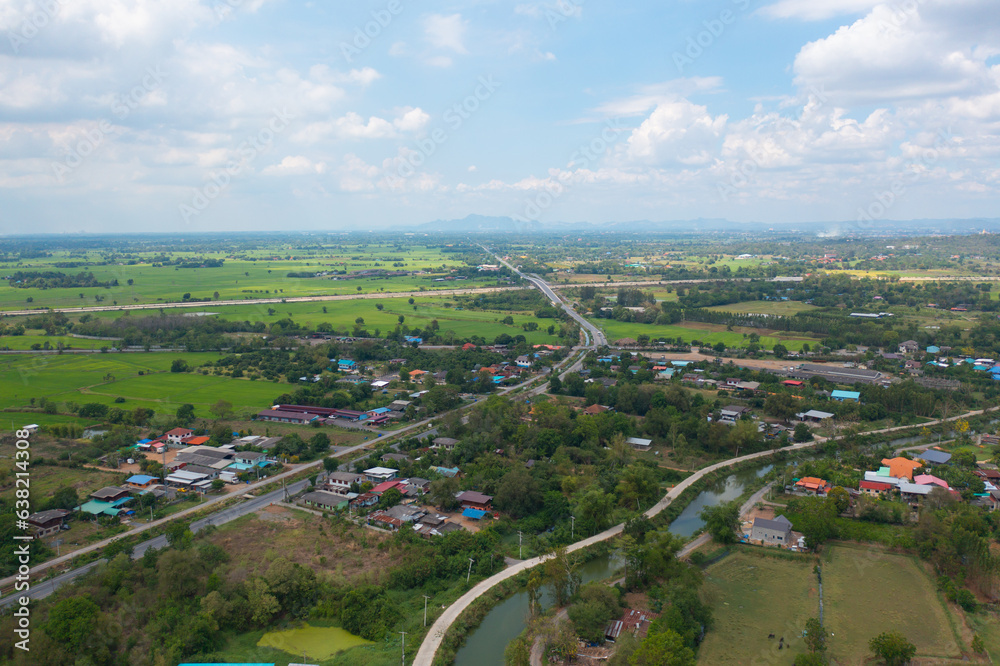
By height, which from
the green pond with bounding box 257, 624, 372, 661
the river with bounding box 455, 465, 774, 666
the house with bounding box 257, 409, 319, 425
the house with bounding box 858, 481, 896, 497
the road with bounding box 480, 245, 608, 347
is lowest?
the river with bounding box 455, 465, 774, 666

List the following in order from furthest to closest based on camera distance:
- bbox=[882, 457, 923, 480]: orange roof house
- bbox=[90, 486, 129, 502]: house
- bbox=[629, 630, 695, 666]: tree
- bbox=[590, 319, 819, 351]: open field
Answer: bbox=[590, 319, 819, 351]: open field
bbox=[882, 457, 923, 480]: orange roof house
bbox=[90, 486, 129, 502]: house
bbox=[629, 630, 695, 666]: tree

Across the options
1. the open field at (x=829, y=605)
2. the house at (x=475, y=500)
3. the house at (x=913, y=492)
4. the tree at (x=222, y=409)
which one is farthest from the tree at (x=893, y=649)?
the tree at (x=222, y=409)

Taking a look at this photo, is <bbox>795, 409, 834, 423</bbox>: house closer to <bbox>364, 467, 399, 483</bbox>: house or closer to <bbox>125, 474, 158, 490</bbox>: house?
<bbox>364, 467, 399, 483</bbox>: house

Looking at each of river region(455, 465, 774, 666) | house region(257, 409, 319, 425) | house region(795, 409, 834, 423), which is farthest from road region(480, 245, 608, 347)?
river region(455, 465, 774, 666)

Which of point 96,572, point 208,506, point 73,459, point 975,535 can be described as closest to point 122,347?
point 73,459

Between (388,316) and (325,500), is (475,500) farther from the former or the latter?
(388,316)

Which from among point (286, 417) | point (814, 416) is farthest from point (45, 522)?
point (814, 416)
